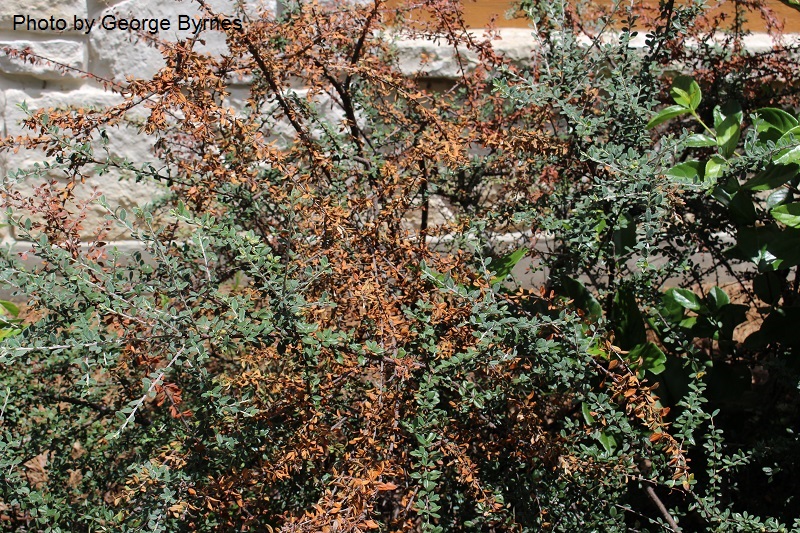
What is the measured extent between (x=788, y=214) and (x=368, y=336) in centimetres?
110

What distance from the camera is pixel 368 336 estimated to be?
1955 mm

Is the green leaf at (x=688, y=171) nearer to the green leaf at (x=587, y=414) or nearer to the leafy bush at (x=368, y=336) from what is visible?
the leafy bush at (x=368, y=336)

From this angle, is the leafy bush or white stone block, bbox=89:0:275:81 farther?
white stone block, bbox=89:0:275:81

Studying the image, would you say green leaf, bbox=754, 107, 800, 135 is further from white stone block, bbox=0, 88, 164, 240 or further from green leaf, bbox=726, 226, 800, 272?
white stone block, bbox=0, 88, 164, 240

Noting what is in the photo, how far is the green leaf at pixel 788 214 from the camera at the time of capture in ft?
6.56

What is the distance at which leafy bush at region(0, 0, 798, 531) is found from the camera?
70.7 inches

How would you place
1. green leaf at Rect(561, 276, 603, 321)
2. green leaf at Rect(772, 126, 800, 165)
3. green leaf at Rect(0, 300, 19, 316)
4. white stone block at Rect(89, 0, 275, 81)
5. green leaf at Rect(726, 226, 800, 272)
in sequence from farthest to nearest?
white stone block at Rect(89, 0, 275, 81)
green leaf at Rect(0, 300, 19, 316)
green leaf at Rect(561, 276, 603, 321)
green leaf at Rect(726, 226, 800, 272)
green leaf at Rect(772, 126, 800, 165)

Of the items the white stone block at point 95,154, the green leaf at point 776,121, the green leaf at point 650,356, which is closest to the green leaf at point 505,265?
the green leaf at point 650,356

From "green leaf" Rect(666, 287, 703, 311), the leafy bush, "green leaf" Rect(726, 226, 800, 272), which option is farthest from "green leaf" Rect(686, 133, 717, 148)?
"green leaf" Rect(666, 287, 703, 311)

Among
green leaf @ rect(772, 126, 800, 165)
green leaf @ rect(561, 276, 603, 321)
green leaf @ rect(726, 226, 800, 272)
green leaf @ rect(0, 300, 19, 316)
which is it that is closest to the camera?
green leaf @ rect(772, 126, 800, 165)

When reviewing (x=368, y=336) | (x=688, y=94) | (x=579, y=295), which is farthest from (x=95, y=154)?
(x=688, y=94)

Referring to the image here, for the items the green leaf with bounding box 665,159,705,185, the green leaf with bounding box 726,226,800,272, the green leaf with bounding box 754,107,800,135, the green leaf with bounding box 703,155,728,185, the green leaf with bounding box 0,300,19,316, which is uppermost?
the green leaf with bounding box 754,107,800,135

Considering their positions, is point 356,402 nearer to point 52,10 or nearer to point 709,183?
point 709,183

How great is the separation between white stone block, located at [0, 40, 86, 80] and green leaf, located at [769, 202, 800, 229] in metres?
2.94
